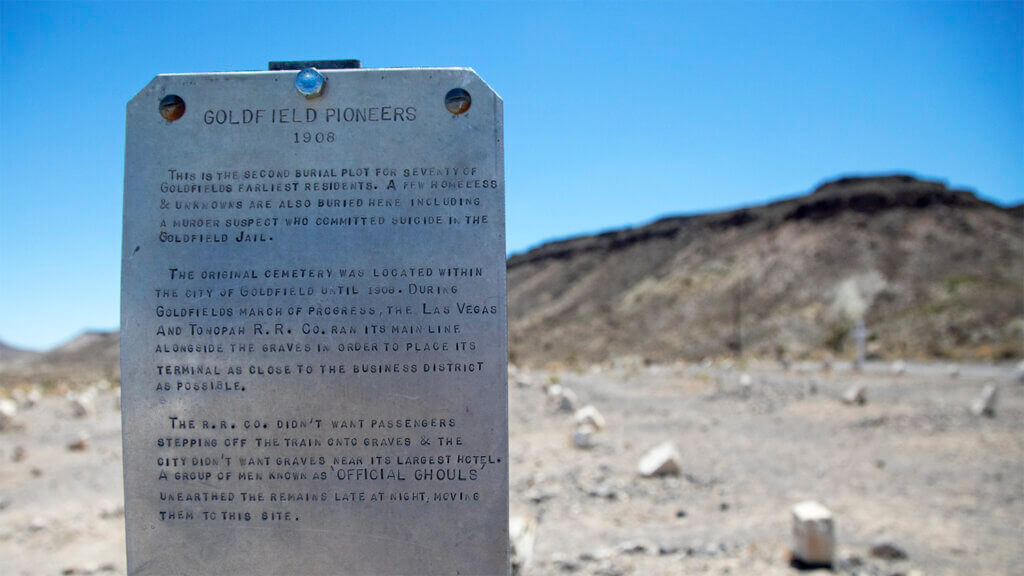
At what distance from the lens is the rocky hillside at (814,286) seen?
35.8m

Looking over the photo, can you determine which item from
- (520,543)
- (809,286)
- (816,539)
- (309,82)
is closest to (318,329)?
(309,82)

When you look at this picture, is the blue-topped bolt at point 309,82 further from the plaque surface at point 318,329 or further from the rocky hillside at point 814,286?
the rocky hillside at point 814,286

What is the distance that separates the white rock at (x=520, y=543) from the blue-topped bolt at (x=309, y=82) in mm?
2874

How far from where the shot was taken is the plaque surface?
304cm

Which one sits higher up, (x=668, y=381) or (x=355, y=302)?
(x=355, y=302)

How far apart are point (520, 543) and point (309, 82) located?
129 inches

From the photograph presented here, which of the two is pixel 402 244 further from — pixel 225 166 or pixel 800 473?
pixel 800 473

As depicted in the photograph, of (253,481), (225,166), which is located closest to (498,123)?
(225,166)

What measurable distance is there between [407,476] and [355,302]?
0.86 metres

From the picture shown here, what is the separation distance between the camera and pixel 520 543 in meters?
4.53

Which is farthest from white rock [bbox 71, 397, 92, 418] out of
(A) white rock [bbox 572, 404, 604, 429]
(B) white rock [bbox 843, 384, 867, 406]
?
(B) white rock [bbox 843, 384, 867, 406]

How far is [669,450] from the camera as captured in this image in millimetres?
8695

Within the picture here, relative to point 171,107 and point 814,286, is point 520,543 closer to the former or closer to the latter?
point 171,107

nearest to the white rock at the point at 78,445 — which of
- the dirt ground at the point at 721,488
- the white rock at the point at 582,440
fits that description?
the dirt ground at the point at 721,488
